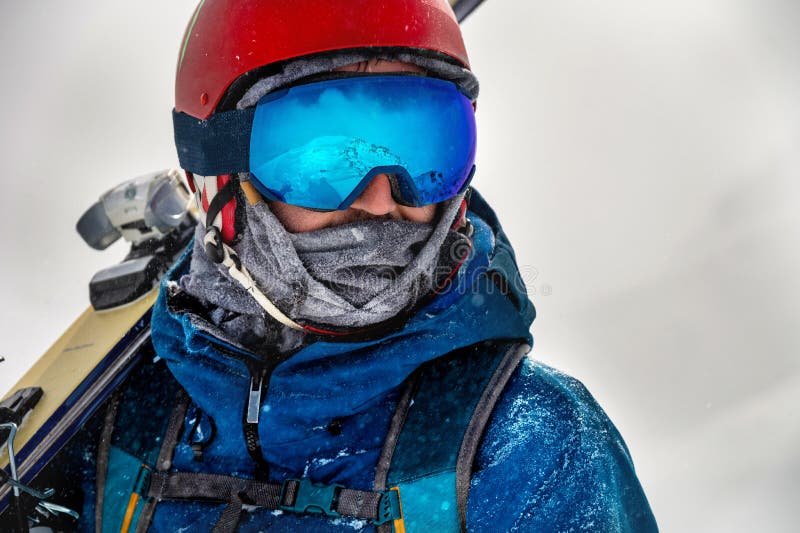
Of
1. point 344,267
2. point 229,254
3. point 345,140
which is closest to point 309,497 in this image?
point 344,267

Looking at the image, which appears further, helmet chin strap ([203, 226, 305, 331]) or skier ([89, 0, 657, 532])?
helmet chin strap ([203, 226, 305, 331])

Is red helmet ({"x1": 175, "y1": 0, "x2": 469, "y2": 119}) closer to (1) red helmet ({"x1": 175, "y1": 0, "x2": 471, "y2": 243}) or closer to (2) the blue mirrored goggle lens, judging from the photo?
(1) red helmet ({"x1": 175, "y1": 0, "x2": 471, "y2": 243})

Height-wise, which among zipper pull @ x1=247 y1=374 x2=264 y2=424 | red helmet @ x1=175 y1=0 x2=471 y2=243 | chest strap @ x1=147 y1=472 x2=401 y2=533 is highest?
red helmet @ x1=175 y1=0 x2=471 y2=243

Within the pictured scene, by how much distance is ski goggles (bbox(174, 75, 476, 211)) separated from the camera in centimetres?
163

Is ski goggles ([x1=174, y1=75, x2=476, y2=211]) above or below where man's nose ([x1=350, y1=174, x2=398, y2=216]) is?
above

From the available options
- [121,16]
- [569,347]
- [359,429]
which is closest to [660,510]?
[569,347]

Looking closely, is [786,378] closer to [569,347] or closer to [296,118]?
[569,347]

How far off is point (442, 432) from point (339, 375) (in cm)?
30

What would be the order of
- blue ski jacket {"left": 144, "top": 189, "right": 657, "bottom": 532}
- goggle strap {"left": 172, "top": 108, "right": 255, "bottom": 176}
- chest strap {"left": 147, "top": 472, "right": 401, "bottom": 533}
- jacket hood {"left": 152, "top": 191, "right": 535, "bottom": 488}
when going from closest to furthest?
blue ski jacket {"left": 144, "top": 189, "right": 657, "bottom": 532}, chest strap {"left": 147, "top": 472, "right": 401, "bottom": 533}, jacket hood {"left": 152, "top": 191, "right": 535, "bottom": 488}, goggle strap {"left": 172, "top": 108, "right": 255, "bottom": 176}

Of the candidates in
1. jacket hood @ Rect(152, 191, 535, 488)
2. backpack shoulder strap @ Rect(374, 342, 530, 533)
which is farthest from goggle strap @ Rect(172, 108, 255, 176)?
backpack shoulder strap @ Rect(374, 342, 530, 533)

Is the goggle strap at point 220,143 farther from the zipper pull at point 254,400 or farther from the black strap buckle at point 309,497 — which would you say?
the black strap buckle at point 309,497

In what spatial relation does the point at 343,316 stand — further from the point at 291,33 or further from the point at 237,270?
the point at 291,33

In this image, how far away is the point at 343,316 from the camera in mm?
1633

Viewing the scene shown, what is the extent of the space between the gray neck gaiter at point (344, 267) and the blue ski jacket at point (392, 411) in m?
0.07
